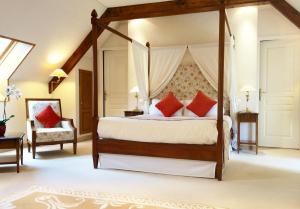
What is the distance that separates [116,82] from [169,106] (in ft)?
7.00

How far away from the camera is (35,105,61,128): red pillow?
17.8ft

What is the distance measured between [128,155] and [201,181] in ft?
3.70

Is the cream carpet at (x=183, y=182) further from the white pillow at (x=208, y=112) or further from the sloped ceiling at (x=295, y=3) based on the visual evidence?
the sloped ceiling at (x=295, y=3)

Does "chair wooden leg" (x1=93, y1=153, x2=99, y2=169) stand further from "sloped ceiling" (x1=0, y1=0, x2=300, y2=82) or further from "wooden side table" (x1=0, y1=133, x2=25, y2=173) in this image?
"sloped ceiling" (x1=0, y1=0, x2=300, y2=82)

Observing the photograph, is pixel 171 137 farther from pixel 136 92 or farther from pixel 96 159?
pixel 136 92

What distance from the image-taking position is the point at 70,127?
5.34m

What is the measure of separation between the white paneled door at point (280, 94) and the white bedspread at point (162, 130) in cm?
270

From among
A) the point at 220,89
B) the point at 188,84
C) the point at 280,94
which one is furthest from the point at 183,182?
the point at 280,94

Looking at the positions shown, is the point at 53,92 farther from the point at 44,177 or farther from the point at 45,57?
the point at 44,177

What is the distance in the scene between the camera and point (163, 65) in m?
6.21

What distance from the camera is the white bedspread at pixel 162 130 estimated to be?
3590 millimetres

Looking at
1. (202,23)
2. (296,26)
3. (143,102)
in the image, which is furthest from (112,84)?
(296,26)

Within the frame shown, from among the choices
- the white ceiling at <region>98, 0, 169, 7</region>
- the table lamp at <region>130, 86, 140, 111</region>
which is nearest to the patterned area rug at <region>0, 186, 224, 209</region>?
the table lamp at <region>130, 86, 140, 111</region>

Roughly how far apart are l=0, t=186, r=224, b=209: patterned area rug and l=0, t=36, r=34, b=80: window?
321 cm
